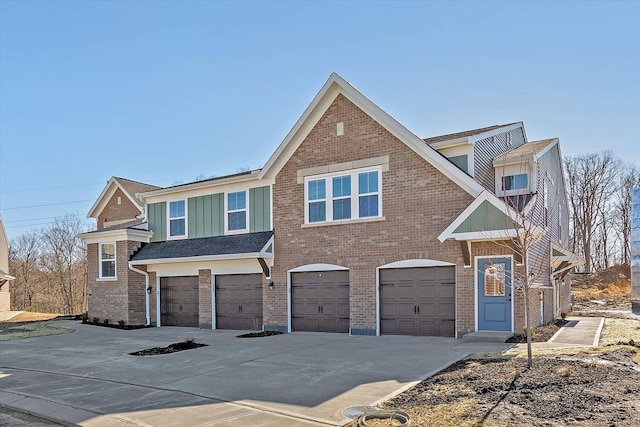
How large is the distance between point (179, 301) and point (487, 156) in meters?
14.3

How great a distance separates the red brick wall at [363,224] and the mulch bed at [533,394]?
6.27 meters

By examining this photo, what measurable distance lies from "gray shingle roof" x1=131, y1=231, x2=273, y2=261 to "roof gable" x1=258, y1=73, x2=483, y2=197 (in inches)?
98.5

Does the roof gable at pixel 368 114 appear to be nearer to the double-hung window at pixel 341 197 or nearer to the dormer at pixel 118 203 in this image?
the double-hung window at pixel 341 197

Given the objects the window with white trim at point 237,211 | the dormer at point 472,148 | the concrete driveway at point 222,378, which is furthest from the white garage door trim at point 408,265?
the window with white trim at point 237,211

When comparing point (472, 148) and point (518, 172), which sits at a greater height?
point (472, 148)

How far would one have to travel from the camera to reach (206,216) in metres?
22.8

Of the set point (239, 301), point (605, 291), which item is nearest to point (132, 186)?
point (239, 301)

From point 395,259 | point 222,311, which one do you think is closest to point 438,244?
point 395,259

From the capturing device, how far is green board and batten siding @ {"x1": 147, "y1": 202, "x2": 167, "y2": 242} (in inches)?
959

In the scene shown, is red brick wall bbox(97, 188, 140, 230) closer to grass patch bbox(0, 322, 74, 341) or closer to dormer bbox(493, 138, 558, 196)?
grass patch bbox(0, 322, 74, 341)

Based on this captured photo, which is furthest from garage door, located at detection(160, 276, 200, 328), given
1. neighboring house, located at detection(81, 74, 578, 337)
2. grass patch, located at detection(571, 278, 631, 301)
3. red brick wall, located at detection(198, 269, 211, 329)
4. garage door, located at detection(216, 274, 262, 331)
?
grass patch, located at detection(571, 278, 631, 301)

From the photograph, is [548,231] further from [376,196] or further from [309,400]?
[309,400]

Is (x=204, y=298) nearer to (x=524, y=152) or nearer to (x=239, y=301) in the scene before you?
(x=239, y=301)

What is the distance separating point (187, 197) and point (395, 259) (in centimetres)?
1076
